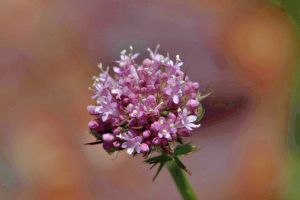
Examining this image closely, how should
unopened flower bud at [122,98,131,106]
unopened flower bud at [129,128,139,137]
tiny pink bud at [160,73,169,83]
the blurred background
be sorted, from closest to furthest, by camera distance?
unopened flower bud at [129,128,139,137]
unopened flower bud at [122,98,131,106]
tiny pink bud at [160,73,169,83]
the blurred background

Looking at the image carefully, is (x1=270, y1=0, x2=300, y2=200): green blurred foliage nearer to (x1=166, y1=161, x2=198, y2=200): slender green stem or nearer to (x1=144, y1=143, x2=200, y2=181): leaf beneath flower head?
(x1=166, y1=161, x2=198, y2=200): slender green stem

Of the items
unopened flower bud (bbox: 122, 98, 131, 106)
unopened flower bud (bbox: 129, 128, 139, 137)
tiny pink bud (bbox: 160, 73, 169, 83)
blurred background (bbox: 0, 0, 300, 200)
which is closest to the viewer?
unopened flower bud (bbox: 129, 128, 139, 137)

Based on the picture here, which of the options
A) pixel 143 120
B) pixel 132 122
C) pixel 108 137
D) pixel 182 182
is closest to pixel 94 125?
pixel 108 137

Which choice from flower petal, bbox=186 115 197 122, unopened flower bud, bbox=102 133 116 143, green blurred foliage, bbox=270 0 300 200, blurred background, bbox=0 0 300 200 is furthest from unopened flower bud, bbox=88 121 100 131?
green blurred foliage, bbox=270 0 300 200

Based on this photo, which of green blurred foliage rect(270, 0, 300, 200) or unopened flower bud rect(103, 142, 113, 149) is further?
green blurred foliage rect(270, 0, 300, 200)

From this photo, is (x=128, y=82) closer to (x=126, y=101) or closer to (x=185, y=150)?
(x=126, y=101)

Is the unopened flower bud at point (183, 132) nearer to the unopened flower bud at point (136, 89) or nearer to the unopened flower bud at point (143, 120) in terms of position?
the unopened flower bud at point (143, 120)
